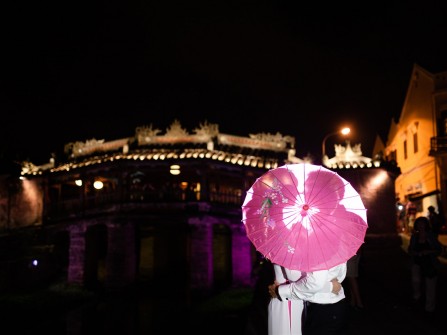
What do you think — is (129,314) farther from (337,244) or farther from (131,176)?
(337,244)

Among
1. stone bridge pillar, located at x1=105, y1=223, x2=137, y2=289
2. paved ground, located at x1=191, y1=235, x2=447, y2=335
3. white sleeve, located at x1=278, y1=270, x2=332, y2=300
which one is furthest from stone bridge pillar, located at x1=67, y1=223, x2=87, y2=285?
white sleeve, located at x1=278, y1=270, x2=332, y2=300

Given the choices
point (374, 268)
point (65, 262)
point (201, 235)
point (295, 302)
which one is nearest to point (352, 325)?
point (295, 302)

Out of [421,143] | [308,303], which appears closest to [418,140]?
[421,143]

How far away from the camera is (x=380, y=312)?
10836 millimetres

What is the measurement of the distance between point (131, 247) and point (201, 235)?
361cm

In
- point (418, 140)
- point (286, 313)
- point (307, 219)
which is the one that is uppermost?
point (418, 140)

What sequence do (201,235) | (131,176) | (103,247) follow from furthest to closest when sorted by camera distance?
1. (103,247)
2. (131,176)
3. (201,235)

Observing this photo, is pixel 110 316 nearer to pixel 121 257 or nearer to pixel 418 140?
pixel 121 257

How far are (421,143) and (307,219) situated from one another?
28.2 meters

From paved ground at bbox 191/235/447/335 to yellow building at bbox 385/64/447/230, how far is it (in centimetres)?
843

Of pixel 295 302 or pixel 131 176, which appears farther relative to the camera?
pixel 131 176

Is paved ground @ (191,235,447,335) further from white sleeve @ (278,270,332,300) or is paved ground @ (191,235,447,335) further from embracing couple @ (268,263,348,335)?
white sleeve @ (278,270,332,300)

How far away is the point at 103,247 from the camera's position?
28859 millimetres

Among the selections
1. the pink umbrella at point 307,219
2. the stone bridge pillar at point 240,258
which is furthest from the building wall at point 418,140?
the pink umbrella at point 307,219
